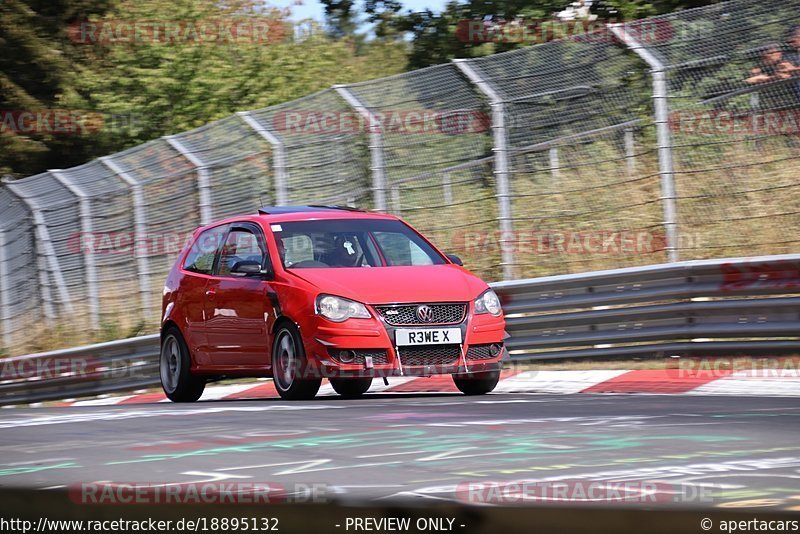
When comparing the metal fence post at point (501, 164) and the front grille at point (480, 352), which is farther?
the metal fence post at point (501, 164)

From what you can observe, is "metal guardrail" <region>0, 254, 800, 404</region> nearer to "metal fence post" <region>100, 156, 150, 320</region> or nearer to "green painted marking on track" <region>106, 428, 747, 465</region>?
"green painted marking on track" <region>106, 428, 747, 465</region>

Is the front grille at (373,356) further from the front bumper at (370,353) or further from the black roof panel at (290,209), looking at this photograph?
the black roof panel at (290,209)

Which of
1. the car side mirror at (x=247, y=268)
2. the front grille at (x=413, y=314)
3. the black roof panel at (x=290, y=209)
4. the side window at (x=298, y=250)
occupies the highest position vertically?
the black roof panel at (x=290, y=209)

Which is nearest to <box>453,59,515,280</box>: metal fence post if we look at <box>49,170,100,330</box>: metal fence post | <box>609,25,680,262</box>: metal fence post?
<box>609,25,680,262</box>: metal fence post

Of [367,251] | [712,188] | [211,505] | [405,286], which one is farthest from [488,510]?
[712,188]

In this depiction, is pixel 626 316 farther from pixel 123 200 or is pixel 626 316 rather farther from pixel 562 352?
pixel 123 200

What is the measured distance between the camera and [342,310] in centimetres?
958

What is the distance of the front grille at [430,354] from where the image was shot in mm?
9609

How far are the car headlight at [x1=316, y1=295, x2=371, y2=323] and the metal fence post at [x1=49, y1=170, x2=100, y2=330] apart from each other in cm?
1062

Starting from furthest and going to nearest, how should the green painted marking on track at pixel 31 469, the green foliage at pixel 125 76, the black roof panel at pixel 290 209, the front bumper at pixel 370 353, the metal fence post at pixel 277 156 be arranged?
the green foliage at pixel 125 76 < the metal fence post at pixel 277 156 < the black roof panel at pixel 290 209 < the front bumper at pixel 370 353 < the green painted marking on track at pixel 31 469

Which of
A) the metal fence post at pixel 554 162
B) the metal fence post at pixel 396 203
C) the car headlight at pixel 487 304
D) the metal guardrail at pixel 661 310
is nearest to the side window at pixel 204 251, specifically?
the car headlight at pixel 487 304

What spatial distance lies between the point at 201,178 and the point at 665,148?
7.09 m

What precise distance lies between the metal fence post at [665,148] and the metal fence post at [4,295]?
524 inches

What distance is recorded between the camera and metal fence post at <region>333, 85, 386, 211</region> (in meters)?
14.5
